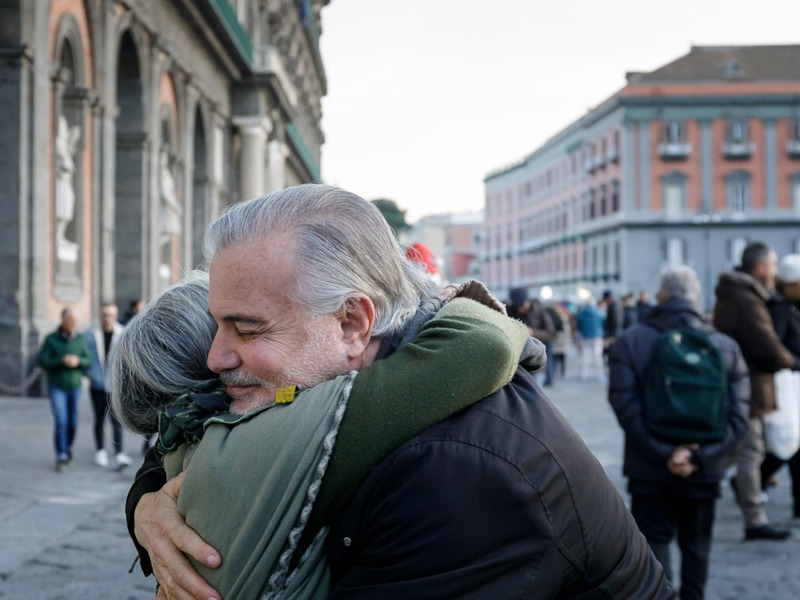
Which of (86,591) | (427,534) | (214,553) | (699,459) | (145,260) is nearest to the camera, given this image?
(427,534)

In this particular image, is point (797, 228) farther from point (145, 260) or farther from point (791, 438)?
point (791, 438)

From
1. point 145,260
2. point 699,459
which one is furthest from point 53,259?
point 699,459

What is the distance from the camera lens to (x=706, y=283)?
67.1 metres

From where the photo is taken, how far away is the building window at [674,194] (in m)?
67.6

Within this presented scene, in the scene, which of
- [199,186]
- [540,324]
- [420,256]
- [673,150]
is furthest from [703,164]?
[420,256]

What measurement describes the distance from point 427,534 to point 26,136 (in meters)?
13.9

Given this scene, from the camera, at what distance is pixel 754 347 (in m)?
6.83

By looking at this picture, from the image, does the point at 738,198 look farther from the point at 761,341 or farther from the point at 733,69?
the point at 761,341

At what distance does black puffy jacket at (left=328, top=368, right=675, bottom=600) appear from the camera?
59.2 inches

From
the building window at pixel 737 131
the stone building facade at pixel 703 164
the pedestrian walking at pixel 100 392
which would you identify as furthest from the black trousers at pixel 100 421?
the building window at pixel 737 131

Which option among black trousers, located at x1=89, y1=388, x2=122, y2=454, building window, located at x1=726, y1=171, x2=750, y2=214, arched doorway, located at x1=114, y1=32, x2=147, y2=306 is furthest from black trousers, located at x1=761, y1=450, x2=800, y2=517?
building window, located at x1=726, y1=171, x2=750, y2=214

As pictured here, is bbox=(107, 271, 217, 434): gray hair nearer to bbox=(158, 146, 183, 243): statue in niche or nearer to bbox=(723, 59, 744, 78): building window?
bbox=(158, 146, 183, 243): statue in niche

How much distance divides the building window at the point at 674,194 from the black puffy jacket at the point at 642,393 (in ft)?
211

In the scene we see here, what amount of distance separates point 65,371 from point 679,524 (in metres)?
6.78
